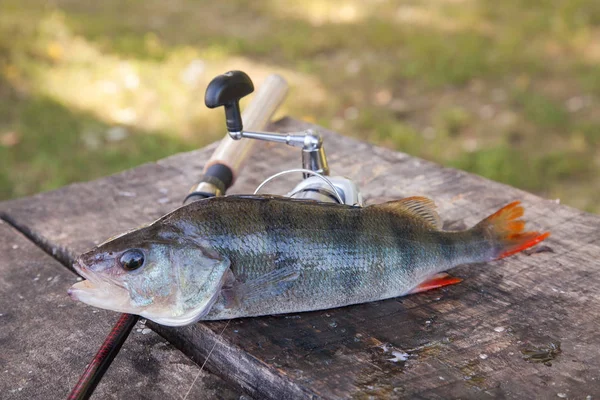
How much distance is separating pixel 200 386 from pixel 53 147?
3.84m

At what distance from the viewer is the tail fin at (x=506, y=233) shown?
1.82 meters

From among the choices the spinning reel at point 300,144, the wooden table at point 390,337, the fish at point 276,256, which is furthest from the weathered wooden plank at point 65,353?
the spinning reel at point 300,144

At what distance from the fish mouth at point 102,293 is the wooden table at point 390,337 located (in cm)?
17

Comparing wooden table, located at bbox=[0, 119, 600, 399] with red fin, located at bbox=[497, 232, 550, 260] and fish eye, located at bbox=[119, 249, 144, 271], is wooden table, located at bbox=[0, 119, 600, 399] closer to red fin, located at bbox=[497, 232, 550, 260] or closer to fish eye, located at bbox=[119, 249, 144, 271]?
red fin, located at bbox=[497, 232, 550, 260]

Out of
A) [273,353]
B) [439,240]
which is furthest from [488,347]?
[273,353]

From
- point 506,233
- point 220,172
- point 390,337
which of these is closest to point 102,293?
point 390,337

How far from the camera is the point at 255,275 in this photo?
1632 millimetres

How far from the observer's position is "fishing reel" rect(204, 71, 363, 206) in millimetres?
1909

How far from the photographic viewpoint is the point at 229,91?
192cm

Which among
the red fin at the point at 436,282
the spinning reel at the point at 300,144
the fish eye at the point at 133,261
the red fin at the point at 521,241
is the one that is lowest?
the red fin at the point at 436,282

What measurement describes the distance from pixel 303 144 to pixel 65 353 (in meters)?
0.83

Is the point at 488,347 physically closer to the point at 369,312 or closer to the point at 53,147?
the point at 369,312

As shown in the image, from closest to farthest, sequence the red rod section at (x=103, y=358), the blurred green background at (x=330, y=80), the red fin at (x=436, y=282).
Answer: the red rod section at (x=103, y=358), the red fin at (x=436, y=282), the blurred green background at (x=330, y=80)

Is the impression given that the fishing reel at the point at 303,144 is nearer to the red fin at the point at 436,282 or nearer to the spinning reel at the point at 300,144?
the spinning reel at the point at 300,144
